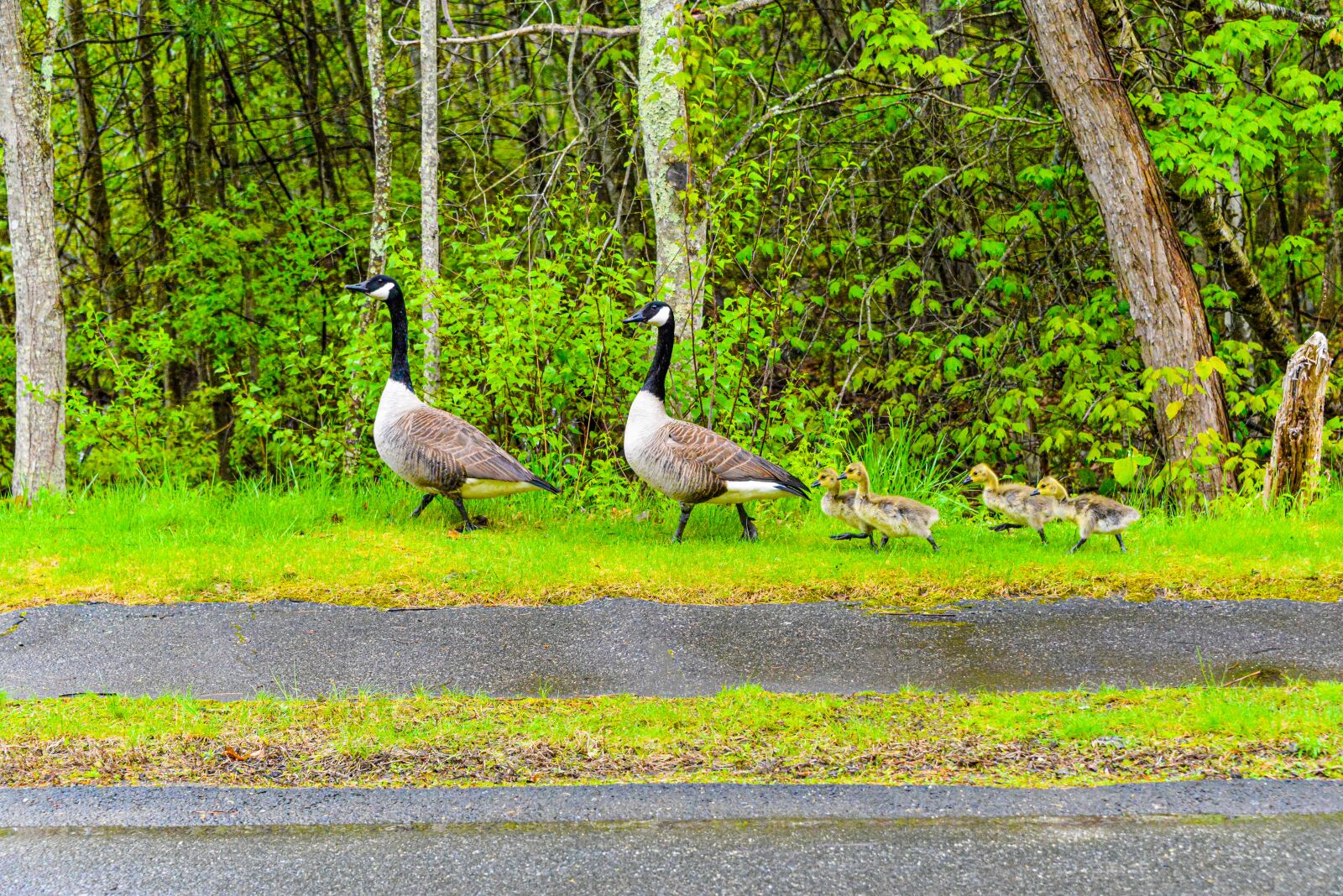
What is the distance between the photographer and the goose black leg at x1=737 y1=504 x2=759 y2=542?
30.8ft

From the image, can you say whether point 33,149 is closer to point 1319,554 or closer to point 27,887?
point 27,887

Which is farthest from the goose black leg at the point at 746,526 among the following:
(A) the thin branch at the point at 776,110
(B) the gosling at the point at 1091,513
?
(A) the thin branch at the point at 776,110

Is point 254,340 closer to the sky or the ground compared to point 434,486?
closer to the sky

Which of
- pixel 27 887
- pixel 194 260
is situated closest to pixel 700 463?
pixel 27 887

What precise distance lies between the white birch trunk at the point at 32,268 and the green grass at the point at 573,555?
1320 mm

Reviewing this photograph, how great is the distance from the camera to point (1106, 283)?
14289 millimetres

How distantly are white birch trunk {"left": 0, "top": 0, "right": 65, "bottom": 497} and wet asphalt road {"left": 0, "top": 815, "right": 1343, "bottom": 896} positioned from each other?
27.2ft

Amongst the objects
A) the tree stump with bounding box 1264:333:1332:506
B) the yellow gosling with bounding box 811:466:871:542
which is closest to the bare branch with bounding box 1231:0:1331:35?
the tree stump with bounding box 1264:333:1332:506

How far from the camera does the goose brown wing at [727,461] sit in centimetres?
869

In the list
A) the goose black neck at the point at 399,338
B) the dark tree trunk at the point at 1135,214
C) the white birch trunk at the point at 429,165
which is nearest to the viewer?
the goose black neck at the point at 399,338

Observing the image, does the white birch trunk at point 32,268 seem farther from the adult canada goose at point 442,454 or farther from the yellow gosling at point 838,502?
the yellow gosling at point 838,502

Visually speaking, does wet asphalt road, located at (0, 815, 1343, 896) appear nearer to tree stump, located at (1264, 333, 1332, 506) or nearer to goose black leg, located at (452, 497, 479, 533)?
goose black leg, located at (452, 497, 479, 533)

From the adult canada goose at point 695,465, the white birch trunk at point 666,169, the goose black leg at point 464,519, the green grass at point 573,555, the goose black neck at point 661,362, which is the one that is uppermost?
the white birch trunk at point 666,169

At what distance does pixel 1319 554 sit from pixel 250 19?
63.4ft
